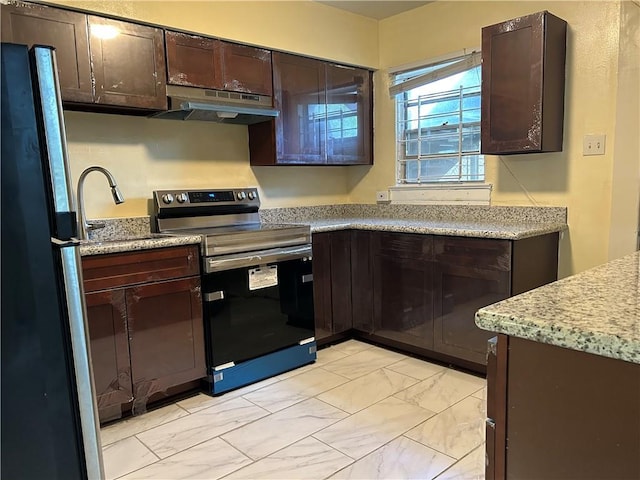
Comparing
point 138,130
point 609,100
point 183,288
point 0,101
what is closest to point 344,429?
point 183,288

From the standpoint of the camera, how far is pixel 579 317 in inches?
33.4

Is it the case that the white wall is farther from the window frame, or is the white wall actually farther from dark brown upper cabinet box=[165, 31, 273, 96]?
dark brown upper cabinet box=[165, 31, 273, 96]

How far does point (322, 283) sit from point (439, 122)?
1.52 metres

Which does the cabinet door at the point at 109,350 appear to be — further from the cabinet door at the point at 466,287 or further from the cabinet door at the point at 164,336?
the cabinet door at the point at 466,287

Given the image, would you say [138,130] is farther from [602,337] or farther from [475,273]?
[602,337]

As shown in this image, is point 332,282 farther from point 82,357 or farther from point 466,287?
point 82,357

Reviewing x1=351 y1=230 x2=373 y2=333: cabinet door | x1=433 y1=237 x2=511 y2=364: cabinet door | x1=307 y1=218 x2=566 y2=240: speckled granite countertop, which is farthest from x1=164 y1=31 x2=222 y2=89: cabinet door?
x1=433 y1=237 x2=511 y2=364: cabinet door

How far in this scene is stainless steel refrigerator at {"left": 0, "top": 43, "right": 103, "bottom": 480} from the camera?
114 centimetres

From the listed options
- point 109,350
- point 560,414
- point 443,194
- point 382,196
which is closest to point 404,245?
point 443,194

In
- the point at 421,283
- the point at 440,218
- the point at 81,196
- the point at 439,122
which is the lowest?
the point at 421,283

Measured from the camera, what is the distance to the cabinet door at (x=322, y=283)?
3195 mm

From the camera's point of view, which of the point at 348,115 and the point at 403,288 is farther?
the point at 348,115

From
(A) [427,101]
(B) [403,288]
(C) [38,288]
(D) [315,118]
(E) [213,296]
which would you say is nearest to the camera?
(C) [38,288]

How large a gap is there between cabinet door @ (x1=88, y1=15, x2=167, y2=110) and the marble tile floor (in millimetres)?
1680
